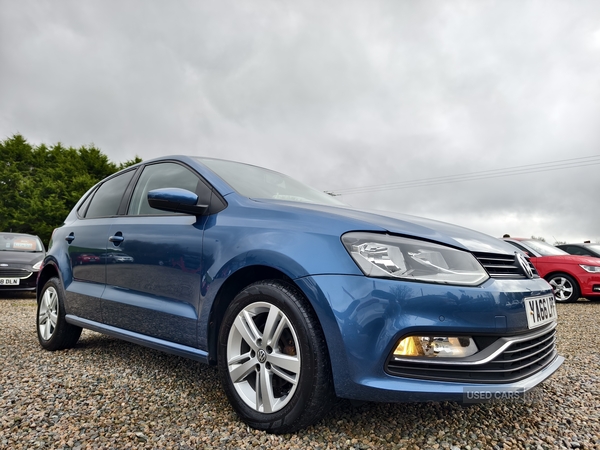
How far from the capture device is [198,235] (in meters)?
2.48

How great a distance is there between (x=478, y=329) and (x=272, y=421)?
101 centimetres

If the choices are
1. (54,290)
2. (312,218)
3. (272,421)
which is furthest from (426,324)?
(54,290)

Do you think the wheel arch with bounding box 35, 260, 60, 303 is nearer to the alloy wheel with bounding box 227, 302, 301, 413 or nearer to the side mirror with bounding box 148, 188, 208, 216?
the side mirror with bounding box 148, 188, 208, 216

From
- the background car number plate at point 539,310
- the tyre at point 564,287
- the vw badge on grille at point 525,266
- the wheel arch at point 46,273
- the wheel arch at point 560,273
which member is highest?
the vw badge on grille at point 525,266

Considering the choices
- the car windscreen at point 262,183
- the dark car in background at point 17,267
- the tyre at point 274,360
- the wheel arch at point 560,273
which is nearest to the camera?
the tyre at point 274,360

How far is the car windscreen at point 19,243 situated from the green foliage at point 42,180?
21491 mm

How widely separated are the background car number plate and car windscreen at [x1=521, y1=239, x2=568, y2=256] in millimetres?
7618

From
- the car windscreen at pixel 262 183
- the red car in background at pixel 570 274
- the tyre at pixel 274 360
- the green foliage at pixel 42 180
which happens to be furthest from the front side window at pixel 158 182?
the green foliage at pixel 42 180

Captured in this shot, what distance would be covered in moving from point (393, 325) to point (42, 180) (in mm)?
34782

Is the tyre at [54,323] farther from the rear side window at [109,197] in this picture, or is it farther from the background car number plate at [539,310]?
the background car number plate at [539,310]

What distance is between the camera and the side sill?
7.92 feet

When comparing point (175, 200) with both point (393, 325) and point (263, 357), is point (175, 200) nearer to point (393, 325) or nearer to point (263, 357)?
point (263, 357)

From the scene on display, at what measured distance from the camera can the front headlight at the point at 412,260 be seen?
6.07 ft

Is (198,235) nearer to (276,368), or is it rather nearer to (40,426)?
(276,368)
